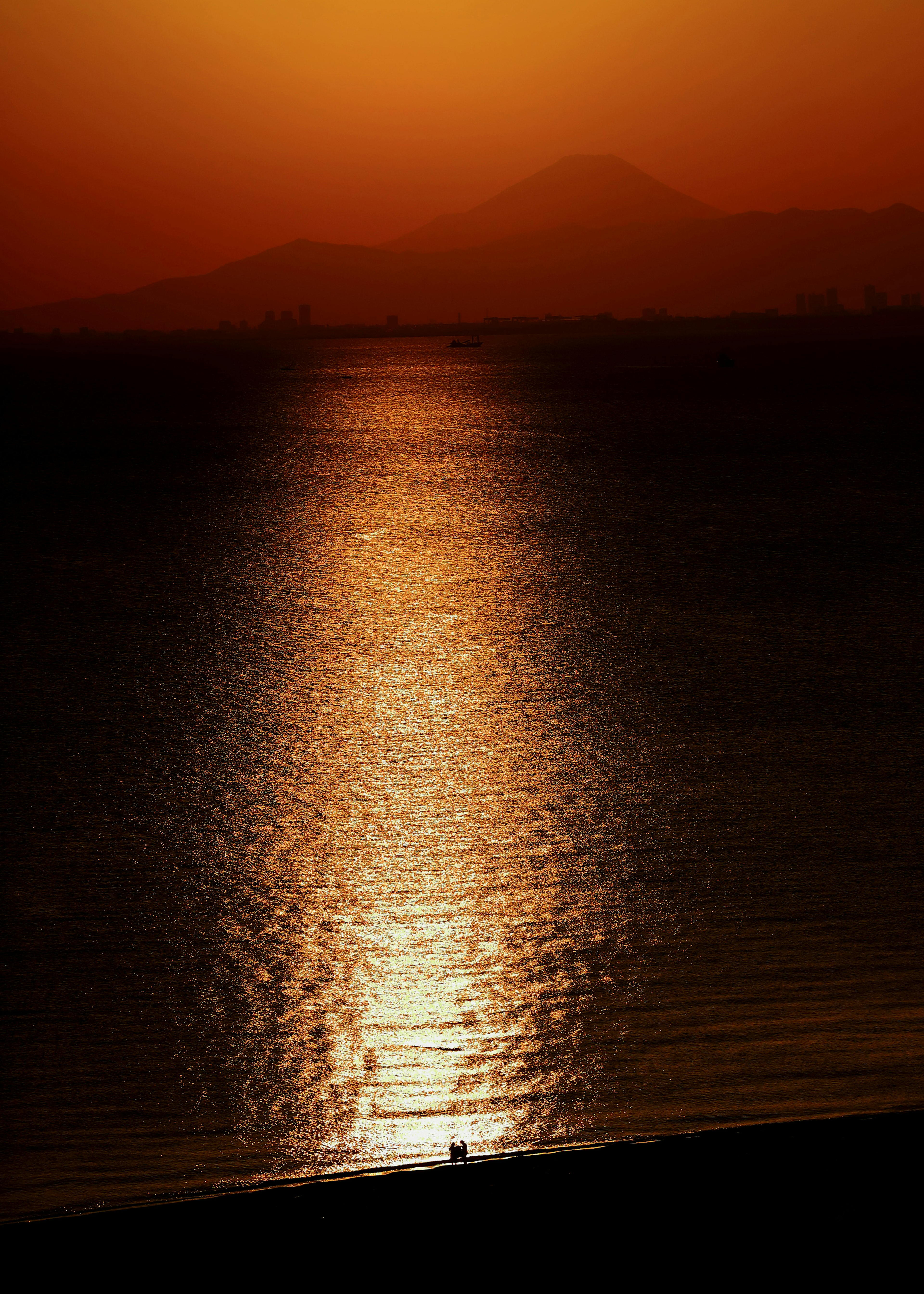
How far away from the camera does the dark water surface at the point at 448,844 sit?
815 centimetres

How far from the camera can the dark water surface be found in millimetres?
8148

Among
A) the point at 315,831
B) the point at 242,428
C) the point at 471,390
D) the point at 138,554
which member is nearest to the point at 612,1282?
the point at 315,831

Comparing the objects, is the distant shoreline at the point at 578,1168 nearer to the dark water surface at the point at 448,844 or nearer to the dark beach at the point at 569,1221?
the dark beach at the point at 569,1221

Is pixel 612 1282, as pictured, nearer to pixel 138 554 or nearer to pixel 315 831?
pixel 315 831

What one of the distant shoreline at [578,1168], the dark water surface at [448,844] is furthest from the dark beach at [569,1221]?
the dark water surface at [448,844]

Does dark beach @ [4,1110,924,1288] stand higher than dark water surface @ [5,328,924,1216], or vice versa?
dark beach @ [4,1110,924,1288]

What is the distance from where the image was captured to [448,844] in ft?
40.9

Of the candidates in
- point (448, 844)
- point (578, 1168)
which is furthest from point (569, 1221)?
point (448, 844)

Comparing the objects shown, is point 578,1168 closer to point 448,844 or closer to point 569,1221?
point 569,1221

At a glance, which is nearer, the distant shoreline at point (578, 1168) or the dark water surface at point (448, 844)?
the distant shoreline at point (578, 1168)

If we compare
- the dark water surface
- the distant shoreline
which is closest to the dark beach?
the distant shoreline

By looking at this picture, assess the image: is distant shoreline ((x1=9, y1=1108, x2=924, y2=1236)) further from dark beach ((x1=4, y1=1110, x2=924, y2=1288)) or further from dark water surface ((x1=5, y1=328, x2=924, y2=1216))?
dark water surface ((x1=5, y1=328, x2=924, y2=1216))

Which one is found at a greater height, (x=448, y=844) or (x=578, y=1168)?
(x=578, y=1168)

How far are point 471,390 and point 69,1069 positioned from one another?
344 ft
